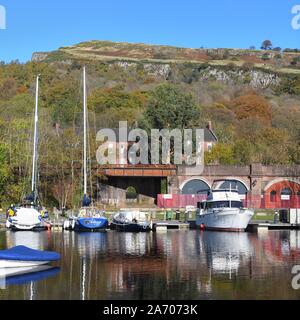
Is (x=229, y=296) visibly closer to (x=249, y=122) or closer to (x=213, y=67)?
(x=249, y=122)

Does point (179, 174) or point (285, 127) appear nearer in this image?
point (179, 174)

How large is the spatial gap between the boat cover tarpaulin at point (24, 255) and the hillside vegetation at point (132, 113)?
1311 inches

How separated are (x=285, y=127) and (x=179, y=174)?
4974 cm

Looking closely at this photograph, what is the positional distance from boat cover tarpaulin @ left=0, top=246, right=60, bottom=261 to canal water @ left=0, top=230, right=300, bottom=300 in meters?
0.83

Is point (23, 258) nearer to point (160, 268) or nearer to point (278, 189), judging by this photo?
point (160, 268)

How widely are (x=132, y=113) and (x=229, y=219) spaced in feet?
210

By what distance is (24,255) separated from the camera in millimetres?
29672

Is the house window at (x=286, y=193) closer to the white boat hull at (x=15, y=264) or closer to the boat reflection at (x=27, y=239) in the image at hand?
the boat reflection at (x=27, y=239)

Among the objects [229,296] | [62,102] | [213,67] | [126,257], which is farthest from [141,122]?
[213,67]

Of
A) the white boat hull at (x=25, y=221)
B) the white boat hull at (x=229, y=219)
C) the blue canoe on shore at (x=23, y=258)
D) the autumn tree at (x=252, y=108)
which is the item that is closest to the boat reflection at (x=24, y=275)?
the blue canoe on shore at (x=23, y=258)

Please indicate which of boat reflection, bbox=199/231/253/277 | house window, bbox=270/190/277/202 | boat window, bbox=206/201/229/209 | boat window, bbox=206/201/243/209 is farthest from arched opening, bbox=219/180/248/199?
boat reflection, bbox=199/231/253/277

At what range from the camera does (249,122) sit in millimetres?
111688

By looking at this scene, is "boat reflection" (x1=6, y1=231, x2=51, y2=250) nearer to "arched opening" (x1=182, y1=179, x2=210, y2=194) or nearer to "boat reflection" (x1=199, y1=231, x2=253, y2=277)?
"boat reflection" (x1=199, y1=231, x2=253, y2=277)

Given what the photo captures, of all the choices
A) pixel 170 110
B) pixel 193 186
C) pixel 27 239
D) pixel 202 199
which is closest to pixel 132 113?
pixel 170 110
